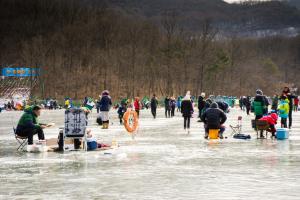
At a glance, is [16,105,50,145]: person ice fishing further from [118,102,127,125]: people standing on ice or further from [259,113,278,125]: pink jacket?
[118,102,127,125]: people standing on ice

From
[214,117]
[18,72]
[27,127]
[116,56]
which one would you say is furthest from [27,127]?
[116,56]

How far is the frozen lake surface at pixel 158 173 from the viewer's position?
1097 cm

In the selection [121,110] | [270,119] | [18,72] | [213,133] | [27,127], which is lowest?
[213,133]

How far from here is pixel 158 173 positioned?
13750 millimetres

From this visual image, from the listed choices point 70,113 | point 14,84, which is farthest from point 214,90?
point 70,113

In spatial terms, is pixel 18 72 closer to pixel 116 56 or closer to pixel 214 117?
pixel 116 56

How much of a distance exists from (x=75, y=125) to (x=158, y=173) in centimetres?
603

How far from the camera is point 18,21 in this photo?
620 ft

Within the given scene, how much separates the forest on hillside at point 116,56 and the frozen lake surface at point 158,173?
98434 millimetres

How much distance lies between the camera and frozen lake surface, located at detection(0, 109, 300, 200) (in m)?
11.0

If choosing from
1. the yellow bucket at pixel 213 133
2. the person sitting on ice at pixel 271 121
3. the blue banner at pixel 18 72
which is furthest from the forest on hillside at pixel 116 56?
the yellow bucket at pixel 213 133

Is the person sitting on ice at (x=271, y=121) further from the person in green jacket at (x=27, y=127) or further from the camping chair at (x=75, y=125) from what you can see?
the person in green jacket at (x=27, y=127)

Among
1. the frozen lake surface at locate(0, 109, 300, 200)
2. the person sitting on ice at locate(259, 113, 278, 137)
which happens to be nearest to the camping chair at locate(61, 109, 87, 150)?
the frozen lake surface at locate(0, 109, 300, 200)

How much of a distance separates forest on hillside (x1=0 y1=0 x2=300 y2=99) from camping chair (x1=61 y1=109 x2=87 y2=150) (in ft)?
322
